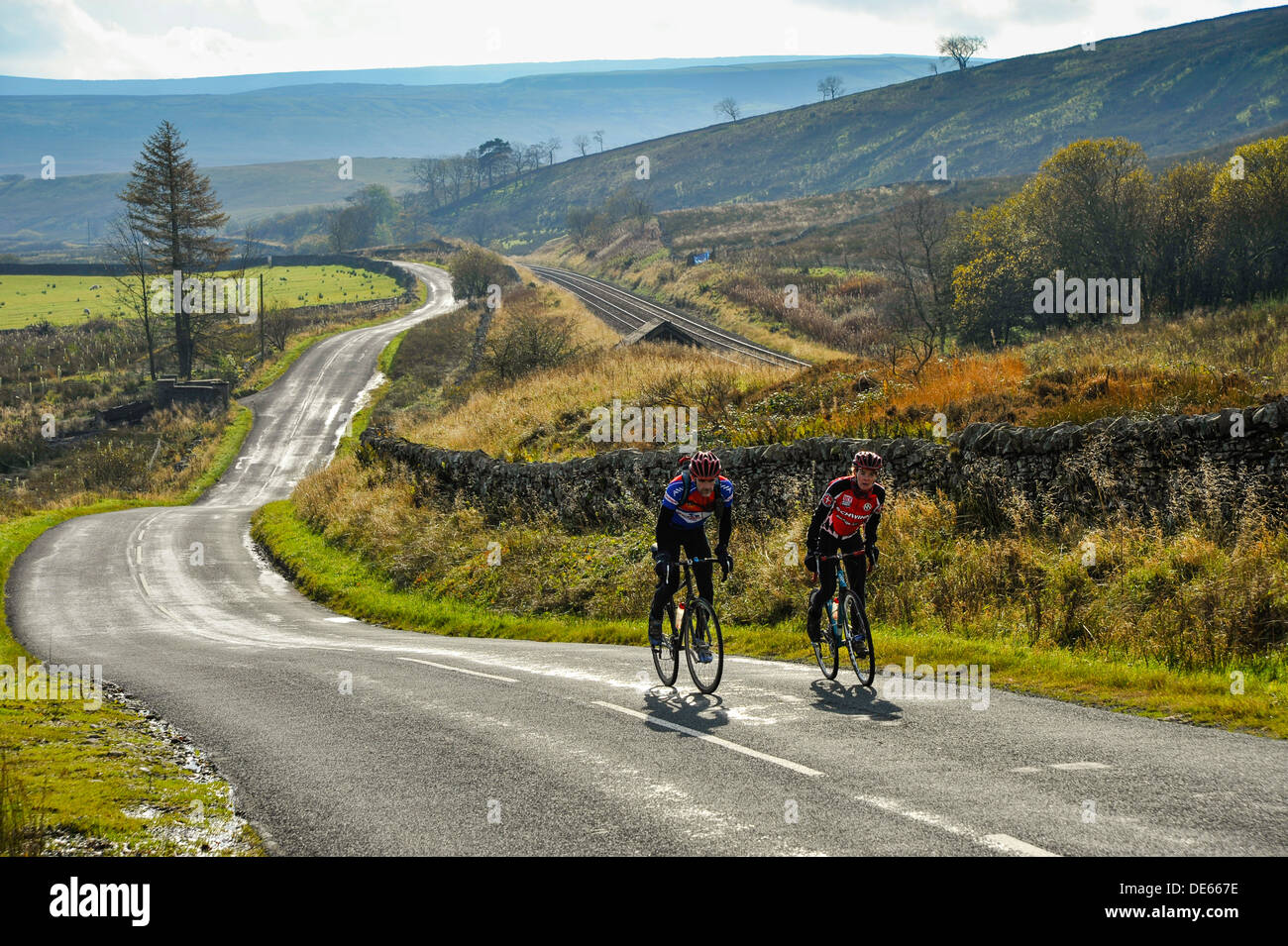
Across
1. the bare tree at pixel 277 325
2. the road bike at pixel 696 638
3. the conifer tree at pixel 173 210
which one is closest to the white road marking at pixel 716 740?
the road bike at pixel 696 638

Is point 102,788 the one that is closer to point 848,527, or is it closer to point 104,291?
point 848,527

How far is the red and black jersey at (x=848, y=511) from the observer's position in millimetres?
9617

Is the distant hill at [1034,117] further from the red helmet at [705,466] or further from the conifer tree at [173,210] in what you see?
the red helmet at [705,466]

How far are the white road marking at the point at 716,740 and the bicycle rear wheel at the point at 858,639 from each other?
217 centimetres

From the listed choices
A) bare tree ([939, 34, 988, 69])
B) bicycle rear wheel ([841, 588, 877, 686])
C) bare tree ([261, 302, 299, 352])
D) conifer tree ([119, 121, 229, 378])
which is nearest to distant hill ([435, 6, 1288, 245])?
bare tree ([939, 34, 988, 69])

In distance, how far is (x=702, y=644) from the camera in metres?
9.69

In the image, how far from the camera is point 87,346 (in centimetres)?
7312

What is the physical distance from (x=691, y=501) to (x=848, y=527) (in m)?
1.72

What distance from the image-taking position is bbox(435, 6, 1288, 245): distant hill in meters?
150

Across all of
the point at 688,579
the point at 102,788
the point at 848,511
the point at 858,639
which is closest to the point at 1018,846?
the point at 858,639
